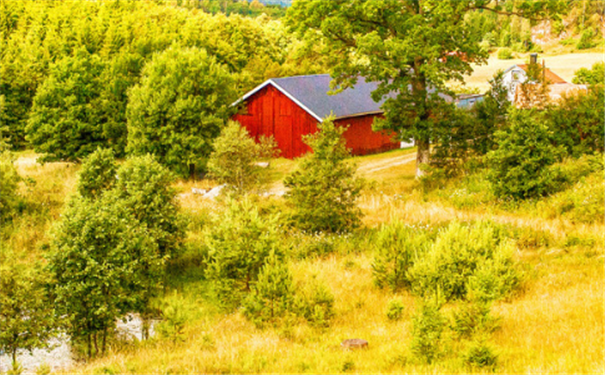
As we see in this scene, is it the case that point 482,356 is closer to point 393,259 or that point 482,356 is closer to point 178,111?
point 393,259

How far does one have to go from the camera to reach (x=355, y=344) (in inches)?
402

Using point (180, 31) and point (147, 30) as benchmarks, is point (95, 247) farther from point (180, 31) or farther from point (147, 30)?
point (180, 31)

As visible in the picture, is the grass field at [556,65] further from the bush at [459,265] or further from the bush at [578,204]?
the bush at [459,265]

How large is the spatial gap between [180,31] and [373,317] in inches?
1878

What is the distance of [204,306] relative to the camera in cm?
1655

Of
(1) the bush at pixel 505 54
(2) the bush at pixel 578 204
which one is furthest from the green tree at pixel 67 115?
(1) the bush at pixel 505 54

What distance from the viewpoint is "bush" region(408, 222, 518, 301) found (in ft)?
44.3

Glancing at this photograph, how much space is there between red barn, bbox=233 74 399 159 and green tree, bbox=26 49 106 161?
9.60 m

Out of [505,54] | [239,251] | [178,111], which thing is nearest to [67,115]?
[178,111]

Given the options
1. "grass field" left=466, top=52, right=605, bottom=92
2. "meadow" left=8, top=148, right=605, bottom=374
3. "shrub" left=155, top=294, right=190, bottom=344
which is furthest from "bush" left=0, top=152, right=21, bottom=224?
"grass field" left=466, top=52, right=605, bottom=92

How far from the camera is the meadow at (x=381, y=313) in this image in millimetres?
9242

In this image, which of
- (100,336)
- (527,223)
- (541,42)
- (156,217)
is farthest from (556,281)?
(541,42)

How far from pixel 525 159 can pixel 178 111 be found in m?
19.7

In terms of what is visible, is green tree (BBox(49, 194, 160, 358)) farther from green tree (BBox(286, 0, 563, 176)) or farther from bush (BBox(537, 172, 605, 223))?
green tree (BBox(286, 0, 563, 176))
